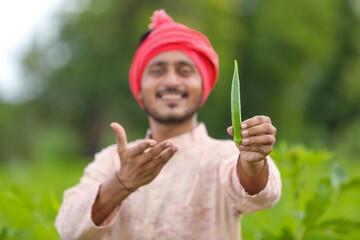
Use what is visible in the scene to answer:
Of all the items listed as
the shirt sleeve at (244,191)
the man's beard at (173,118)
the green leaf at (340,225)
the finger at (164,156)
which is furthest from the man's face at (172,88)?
the green leaf at (340,225)

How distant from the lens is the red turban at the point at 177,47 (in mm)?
2713

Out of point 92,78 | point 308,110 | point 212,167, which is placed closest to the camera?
point 212,167

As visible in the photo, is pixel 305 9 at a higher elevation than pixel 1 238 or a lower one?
higher

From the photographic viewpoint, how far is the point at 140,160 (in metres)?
2.11

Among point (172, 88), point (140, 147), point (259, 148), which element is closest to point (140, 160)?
point (140, 147)

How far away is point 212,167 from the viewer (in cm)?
250

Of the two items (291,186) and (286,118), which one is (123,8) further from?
(291,186)

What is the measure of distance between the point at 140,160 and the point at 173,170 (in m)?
0.49

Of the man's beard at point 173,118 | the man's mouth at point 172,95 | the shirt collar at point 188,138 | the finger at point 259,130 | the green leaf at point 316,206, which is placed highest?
the man's mouth at point 172,95

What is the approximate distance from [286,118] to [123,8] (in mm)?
11415

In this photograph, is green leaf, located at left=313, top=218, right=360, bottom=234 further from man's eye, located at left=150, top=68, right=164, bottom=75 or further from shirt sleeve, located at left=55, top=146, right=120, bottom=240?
man's eye, located at left=150, top=68, right=164, bottom=75

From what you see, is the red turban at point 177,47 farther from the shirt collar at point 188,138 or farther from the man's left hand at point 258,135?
the man's left hand at point 258,135

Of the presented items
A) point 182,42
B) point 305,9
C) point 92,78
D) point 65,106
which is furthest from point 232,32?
point 182,42

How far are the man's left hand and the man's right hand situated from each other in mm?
380
